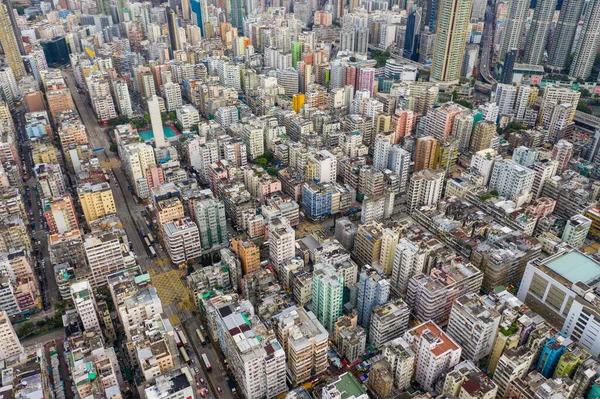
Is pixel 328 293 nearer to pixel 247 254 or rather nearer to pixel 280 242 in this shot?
pixel 280 242

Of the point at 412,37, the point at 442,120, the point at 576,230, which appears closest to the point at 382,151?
the point at 442,120

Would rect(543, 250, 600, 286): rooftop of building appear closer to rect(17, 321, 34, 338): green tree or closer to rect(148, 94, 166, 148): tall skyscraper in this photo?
rect(17, 321, 34, 338): green tree

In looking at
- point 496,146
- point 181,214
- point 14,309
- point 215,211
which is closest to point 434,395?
point 215,211

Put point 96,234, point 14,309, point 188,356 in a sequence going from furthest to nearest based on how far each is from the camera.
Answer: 1. point 96,234
2. point 14,309
3. point 188,356

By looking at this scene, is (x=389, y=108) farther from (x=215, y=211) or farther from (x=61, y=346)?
(x=61, y=346)

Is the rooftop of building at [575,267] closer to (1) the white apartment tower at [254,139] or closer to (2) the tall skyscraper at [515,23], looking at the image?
(1) the white apartment tower at [254,139]

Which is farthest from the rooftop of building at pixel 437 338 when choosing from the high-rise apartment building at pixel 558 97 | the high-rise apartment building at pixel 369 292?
the high-rise apartment building at pixel 558 97

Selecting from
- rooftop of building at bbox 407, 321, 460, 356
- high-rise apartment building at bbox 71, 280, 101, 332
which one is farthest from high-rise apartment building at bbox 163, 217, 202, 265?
rooftop of building at bbox 407, 321, 460, 356
